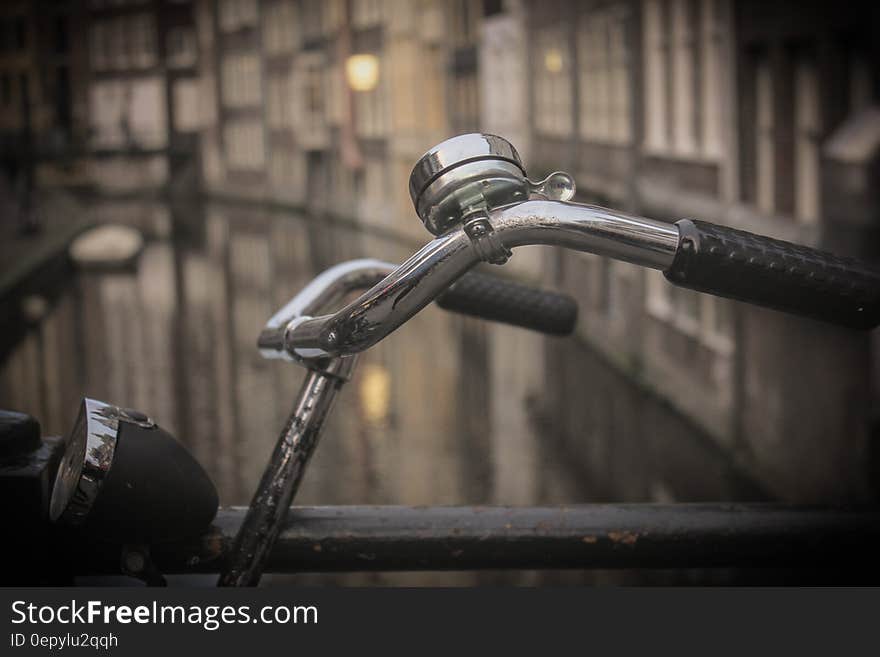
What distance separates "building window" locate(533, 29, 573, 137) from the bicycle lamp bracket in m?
15.6

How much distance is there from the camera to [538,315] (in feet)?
5.55

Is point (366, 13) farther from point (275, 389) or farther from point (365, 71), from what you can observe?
point (275, 389)

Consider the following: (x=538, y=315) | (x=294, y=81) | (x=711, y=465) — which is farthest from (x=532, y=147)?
(x=294, y=81)

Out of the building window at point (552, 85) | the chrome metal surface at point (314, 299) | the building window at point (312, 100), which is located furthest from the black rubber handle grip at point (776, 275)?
the building window at point (312, 100)

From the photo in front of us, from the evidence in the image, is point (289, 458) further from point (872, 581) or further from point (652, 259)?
point (872, 581)

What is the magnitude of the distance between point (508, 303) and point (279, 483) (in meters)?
0.41

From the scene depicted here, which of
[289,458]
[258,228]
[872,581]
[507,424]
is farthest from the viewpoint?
[258,228]

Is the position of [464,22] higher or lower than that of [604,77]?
lower

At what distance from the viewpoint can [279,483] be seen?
1.39 metres

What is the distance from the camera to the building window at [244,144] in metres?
49.2

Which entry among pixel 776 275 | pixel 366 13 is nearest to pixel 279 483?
pixel 776 275

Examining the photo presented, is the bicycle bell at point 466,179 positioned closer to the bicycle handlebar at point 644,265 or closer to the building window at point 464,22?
the bicycle handlebar at point 644,265

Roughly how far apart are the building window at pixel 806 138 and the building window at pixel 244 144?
40480 mm

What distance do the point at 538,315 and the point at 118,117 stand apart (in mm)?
60859
